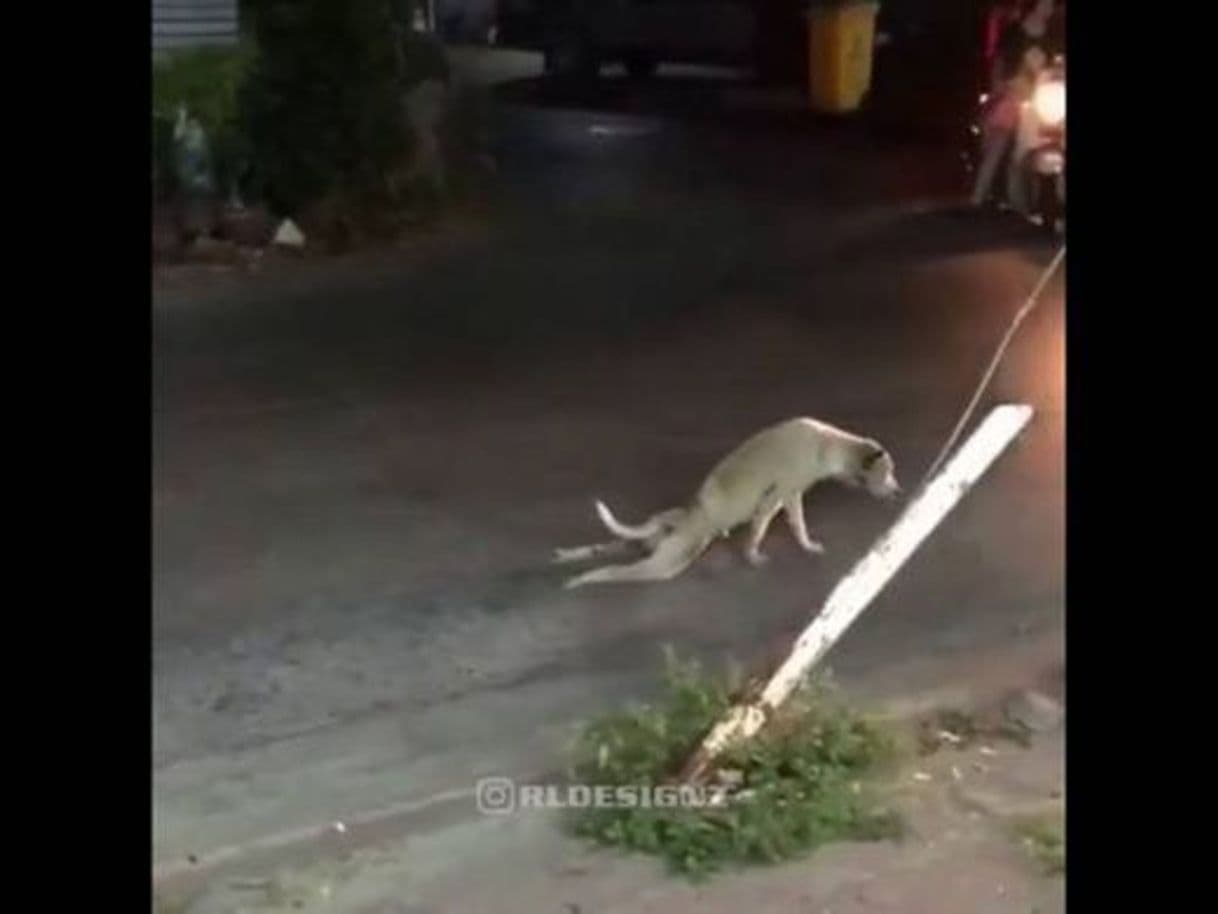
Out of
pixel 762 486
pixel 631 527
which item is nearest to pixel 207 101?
pixel 631 527

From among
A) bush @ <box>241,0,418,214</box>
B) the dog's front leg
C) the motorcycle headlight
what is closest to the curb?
the dog's front leg

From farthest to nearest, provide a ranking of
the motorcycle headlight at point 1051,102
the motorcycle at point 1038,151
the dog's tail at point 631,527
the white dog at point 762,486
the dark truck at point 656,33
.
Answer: the dog's tail at point 631,527
the white dog at point 762,486
the dark truck at point 656,33
the motorcycle at point 1038,151
the motorcycle headlight at point 1051,102

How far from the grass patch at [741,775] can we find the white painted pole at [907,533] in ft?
0.34

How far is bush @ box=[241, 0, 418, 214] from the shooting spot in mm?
3412

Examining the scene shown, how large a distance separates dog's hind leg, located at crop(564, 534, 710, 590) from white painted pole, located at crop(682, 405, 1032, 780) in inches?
8.4

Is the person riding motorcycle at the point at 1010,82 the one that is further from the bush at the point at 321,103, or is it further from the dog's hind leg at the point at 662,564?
the bush at the point at 321,103

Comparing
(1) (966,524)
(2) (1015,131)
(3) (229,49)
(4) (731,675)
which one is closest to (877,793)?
(4) (731,675)

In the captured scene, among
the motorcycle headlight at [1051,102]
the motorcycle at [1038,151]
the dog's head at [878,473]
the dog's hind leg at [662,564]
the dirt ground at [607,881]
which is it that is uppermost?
the motorcycle headlight at [1051,102]

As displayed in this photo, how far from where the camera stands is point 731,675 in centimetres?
301

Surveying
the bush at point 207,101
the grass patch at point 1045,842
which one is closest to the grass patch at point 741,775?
the grass patch at point 1045,842

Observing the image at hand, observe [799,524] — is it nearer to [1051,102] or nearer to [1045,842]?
[1045,842]

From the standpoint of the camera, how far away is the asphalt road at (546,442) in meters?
3.15
